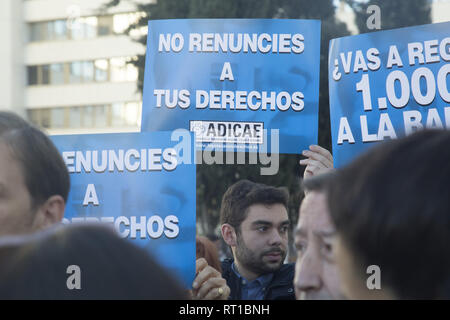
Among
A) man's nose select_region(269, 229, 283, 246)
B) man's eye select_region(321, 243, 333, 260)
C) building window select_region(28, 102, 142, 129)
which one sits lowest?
man's eye select_region(321, 243, 333, 260)

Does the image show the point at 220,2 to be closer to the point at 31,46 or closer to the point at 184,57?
the point at 184,57

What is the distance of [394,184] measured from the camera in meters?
1.04

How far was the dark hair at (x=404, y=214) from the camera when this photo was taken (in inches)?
39.8

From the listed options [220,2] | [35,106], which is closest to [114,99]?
[35,106]

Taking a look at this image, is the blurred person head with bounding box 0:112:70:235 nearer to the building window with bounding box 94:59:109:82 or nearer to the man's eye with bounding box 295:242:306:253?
the man's eye with bounding box 295:242:306:253

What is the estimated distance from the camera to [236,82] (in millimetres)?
3174

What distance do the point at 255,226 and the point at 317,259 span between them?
1.85m

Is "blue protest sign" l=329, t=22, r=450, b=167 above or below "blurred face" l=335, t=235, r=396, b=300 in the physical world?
above

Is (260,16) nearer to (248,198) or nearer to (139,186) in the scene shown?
(248,198)

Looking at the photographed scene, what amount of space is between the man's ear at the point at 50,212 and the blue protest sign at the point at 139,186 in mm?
682

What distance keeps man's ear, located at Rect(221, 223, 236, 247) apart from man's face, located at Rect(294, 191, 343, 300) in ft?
6.09

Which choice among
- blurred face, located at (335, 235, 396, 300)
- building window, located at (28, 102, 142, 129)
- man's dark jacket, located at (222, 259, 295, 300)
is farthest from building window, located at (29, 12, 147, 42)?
blurred face, located at (335, 235, 396, 300)

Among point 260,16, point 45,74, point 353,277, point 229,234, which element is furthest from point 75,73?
point 353,277

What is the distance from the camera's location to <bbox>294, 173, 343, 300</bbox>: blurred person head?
56.1 inches
